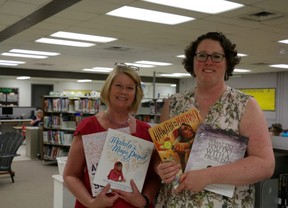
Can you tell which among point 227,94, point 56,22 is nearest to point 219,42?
point 227,94

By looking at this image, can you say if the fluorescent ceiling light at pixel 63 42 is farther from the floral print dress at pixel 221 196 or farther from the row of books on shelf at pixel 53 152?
the floral print dress at pixel 221 196

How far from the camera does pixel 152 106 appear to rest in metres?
9.24

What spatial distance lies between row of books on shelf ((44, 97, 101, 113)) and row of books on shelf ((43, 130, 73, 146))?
588mm

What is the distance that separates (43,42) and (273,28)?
15.4 ft

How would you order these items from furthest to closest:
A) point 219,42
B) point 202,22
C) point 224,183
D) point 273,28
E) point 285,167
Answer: point 273,28 → point 202,22 → point 285,167 → point 219,42 → point 224,183

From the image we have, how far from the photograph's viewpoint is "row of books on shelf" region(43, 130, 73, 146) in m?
8.73

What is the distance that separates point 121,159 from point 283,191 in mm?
785

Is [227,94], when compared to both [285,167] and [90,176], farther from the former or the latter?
[90,176]

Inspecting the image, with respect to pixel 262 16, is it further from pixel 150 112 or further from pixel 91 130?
pixel 150 112

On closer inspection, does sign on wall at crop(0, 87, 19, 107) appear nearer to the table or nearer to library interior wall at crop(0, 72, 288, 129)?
library interior wall at crop(0, 72, 288, 129)

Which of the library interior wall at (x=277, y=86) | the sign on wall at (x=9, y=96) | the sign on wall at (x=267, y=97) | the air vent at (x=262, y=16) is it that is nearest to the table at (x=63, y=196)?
the air vent at (x=262, y=16)

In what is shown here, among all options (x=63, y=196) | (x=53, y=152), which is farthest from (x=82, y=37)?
(x=63, y=196)

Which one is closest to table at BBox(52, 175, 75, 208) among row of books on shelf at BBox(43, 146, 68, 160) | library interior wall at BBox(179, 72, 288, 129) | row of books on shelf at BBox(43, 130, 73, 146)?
row of books on shelf at BBox(43, 130, 73, 146)

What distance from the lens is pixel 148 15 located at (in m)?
5.19
